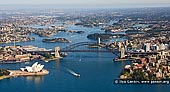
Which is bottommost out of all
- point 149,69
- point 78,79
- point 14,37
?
point 14,37

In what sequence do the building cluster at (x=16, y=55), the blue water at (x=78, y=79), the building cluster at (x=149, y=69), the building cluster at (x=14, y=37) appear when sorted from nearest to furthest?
the blue water at (x=78, y=79) → the building cluster at (x=149, y=69) → the building cluster at (x=16, y=55) → the building cluster at (x=14, y=37)

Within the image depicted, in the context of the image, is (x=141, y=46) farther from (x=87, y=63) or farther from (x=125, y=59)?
(x=87, y=63)

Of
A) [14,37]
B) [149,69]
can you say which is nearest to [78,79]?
[149,69]

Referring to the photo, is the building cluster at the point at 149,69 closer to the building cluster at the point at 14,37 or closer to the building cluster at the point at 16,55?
the building cluster at the point at 16,55

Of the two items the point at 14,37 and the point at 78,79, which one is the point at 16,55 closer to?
the point at 78,79

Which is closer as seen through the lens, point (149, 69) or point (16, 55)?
point (149, 69)

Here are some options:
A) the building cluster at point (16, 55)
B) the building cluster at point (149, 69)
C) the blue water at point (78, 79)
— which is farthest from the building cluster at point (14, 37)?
the building cluster at point (149, 69)

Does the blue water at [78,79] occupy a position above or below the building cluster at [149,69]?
below

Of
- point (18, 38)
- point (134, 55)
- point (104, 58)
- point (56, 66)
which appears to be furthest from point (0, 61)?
point (18, 38)
